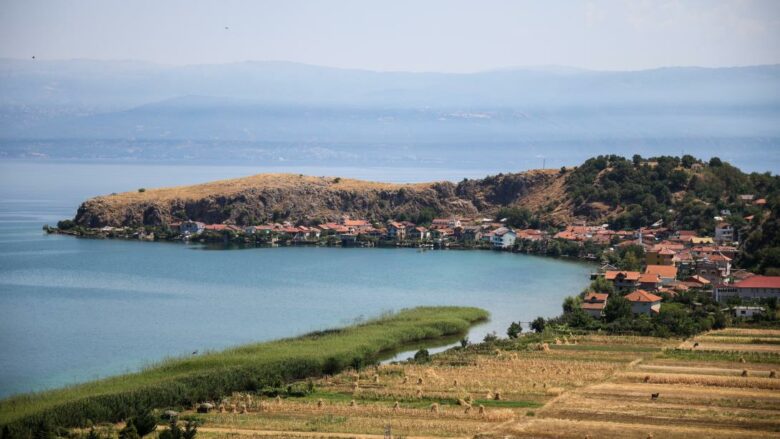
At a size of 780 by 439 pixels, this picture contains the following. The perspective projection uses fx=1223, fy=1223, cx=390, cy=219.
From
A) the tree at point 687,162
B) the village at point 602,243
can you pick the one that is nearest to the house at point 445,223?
the village at point 602,243

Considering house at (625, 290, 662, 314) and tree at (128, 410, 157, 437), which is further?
house at (625, 290, 662, 314)

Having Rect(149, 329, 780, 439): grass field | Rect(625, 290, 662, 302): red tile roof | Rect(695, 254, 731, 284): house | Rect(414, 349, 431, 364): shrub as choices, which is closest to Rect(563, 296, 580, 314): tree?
Rect(625, 290, 662, 302): red tile roof

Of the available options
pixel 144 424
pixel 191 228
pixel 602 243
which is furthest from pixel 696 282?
pixel 191 228

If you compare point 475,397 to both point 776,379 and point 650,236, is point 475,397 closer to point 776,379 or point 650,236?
point 776,379

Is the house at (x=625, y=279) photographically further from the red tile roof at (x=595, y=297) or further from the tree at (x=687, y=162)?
the tree at (x=687, y=162)

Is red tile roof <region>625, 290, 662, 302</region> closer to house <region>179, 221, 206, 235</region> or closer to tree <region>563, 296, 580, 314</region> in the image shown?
tree <region>563, 296, 580, 314</region>

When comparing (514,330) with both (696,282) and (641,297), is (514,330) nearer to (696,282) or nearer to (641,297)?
(641,297)
